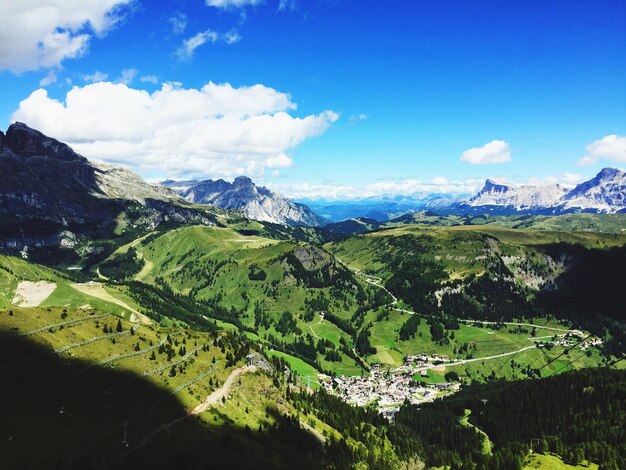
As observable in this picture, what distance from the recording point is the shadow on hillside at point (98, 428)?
83.8m

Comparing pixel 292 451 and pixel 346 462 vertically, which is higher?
pixel 292 451

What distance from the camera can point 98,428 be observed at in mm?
94812

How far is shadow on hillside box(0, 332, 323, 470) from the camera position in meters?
83.8

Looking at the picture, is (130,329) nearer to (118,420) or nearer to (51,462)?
(118,420)

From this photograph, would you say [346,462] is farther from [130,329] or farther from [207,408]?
[130,329]

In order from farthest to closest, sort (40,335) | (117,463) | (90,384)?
1. (40,335)
2. (90,384)
3. (117,463)


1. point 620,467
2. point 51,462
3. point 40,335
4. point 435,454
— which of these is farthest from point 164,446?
point 620,467

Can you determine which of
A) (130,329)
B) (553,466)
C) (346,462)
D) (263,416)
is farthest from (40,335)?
(553,466)

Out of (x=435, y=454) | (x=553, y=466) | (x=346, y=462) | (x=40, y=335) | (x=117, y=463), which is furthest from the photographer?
(x=435, y=454)

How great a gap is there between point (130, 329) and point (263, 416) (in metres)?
54.5

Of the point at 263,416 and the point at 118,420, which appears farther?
the point at 263,416

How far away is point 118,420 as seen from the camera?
332 feet

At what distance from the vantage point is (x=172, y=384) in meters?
128

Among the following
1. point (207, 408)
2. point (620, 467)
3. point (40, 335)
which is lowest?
point (620, 467)
